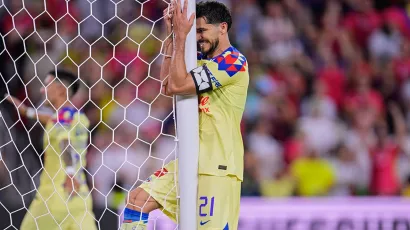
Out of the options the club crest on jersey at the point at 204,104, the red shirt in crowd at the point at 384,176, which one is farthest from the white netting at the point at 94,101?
the red shirt in crowd at the point at 384,176

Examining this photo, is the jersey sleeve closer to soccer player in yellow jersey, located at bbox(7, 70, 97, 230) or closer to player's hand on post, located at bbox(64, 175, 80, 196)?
soccer player in yellow jersey, located at bbox(7, 70, 97, 230)

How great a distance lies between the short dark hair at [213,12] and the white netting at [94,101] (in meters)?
1.92

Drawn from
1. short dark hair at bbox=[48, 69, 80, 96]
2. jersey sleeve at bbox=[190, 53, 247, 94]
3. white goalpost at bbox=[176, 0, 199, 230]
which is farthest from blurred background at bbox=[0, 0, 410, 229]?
jersey sleeve at bbox=[190, 53, 247, 94]

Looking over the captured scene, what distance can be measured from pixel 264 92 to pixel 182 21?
4.84 m

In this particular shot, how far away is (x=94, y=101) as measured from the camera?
736 centimetres

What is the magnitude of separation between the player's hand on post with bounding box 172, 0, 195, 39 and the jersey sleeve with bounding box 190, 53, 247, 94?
0.65 ft

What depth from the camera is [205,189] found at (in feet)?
13.6

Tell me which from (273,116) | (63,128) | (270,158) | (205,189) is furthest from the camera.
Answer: (273,116)

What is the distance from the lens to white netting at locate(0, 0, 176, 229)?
21.0 feet

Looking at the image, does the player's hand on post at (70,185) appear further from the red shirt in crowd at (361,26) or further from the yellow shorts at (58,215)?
the red shirt in crowd at (361,26)

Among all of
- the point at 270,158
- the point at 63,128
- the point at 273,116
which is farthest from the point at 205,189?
the point at 273,116

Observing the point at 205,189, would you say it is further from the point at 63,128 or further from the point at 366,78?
the point at 366,78

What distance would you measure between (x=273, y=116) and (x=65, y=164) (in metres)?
3.36

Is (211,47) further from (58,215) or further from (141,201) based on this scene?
(58,215)
